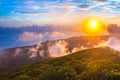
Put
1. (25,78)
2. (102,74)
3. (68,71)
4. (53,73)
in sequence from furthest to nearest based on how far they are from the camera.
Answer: (25,78) < (68,71) < (53,73) < (102,74)

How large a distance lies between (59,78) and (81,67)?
94.7 ft

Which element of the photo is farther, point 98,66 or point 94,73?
point 98,66

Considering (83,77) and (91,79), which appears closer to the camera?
(91,79)

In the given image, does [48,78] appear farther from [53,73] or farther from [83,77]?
[83,77]

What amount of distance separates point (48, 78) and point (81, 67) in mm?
31529

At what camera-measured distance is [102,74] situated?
10481 cm

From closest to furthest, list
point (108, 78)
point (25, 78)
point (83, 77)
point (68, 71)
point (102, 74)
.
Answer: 1. point (108, 78)
2. point (102, 74)
3. point (83, 77)
4. point (68, 71)
5. point (25, 78)

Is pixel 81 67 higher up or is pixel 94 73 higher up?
pixel 94 73

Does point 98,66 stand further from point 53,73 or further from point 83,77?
point 53,73

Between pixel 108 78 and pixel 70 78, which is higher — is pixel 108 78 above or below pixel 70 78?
above

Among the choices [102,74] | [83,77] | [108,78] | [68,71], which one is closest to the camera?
[108,78]

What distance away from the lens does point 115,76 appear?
9925 cm

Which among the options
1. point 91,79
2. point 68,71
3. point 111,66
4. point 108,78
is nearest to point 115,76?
point 108,78

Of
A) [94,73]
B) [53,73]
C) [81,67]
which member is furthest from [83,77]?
[81,67]
